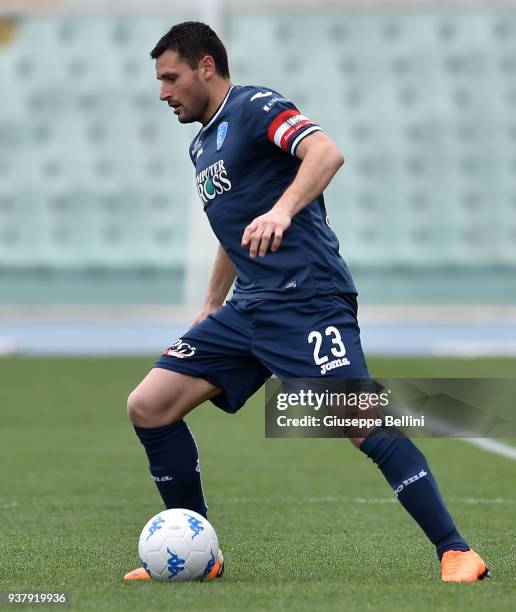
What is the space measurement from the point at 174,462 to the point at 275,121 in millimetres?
1193

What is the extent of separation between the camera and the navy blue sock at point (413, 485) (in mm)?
4004

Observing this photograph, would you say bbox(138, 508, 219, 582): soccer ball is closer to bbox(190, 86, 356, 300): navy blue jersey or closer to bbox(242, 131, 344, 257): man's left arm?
bbox(190, 86, 356, 300): navy blue jersey

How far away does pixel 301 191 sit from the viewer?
3840mm

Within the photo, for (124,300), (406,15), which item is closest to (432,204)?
(406,15)

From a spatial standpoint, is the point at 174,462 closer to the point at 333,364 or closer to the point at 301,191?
the point at 333,364

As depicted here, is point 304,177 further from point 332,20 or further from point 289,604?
point 332,20

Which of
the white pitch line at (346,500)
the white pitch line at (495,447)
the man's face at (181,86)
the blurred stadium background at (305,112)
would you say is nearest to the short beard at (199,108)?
the man's face at (181,86)

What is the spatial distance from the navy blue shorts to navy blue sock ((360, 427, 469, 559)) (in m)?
0.23

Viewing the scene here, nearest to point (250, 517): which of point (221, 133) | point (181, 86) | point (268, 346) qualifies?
point (268, 346)

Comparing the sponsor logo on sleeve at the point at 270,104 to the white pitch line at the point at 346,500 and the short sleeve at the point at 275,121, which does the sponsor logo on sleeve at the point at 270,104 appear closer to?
the short sleeve at the point at 275,121

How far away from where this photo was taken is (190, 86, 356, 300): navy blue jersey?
4133 millimetres

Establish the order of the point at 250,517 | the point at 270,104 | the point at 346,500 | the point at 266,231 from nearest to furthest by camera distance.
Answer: the point at 266,231, the point at 270,104, the point at 250,517, the point at 346,500

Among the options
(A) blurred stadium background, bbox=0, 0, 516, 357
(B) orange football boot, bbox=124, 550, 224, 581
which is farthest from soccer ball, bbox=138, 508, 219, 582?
(A) blurred stadium background, bbox=0, 0, 516, 357

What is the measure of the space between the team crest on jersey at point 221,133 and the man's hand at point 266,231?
535 mm
